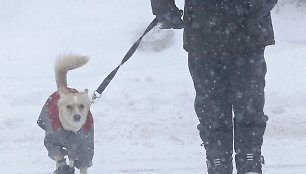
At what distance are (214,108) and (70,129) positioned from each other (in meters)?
1.58

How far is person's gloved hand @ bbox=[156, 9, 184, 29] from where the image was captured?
131 inches

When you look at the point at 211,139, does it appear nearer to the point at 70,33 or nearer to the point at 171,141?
the point at 171,141

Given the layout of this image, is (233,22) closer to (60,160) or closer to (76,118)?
(76,118)

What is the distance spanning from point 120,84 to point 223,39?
415cm

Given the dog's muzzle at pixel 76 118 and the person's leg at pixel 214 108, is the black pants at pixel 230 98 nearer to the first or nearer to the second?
the person's leg at pixel 214 108

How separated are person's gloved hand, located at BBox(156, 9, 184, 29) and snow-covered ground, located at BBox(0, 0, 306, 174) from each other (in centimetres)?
201

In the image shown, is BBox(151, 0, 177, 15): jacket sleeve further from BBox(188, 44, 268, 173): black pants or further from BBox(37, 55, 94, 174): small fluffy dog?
BBox(37, 55, 94, 174): small fluffy dog

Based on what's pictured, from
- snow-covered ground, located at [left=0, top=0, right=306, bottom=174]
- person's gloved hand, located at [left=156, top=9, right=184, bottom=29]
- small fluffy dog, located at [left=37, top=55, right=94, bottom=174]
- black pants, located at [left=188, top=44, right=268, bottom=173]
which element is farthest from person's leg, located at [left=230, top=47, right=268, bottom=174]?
snow-covered ground, located at [left=0, top=0, right=306, bottom=174]

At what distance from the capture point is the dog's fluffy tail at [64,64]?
188 inches

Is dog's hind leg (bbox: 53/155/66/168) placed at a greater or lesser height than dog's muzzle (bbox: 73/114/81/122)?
lesser

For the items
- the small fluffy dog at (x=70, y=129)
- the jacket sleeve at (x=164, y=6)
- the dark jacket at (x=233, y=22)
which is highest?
the jacket sleeve at (x=164, y=6)

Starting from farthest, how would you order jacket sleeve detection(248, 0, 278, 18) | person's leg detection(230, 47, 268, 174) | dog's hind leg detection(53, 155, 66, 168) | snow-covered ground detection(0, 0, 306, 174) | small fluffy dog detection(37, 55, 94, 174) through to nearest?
1. snow-covered ground detection(0, 0, 306, 174)
2. dog's hind leg detection(53, 155, 66, 168)
3. small fluffy dog detection(37, 55, 94, 174)
4. person's leg detection(230, 47, 268, 174)
5. jacket sleeve detection(248, 0, 278, 18)

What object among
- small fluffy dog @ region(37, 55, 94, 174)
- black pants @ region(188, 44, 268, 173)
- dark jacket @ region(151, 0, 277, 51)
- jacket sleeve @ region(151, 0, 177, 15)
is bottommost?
small fluffy dog @ region(37, 55, 94, 174)

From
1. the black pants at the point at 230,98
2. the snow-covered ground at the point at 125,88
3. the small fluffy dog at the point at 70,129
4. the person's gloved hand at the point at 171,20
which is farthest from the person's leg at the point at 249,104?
the snow-covered ground at the point at 125,88
